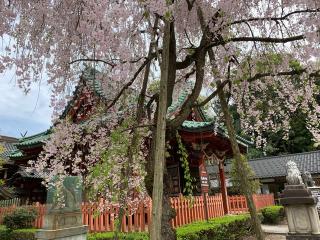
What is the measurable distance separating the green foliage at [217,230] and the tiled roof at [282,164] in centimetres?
1655

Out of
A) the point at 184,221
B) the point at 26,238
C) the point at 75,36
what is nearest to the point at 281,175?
the point at 184,221

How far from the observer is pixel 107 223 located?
8.81 metres

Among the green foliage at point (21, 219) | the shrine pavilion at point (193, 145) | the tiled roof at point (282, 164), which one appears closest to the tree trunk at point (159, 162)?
the shrine pavilion at point (193, 145)

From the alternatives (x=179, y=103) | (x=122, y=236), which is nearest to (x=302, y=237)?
(x=122, y=236)

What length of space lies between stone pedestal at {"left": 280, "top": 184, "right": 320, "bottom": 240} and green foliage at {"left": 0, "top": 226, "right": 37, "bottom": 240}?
8356 millimetres

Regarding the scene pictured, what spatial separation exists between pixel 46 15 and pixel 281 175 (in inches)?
1020

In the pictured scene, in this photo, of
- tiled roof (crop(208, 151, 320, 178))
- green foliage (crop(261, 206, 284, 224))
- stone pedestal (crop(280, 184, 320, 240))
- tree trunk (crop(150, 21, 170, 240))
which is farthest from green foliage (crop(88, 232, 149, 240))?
tiled roof (crop(208, 151, 320, 178))

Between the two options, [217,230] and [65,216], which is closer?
[65,216]

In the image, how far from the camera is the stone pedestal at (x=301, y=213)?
27.4 ft

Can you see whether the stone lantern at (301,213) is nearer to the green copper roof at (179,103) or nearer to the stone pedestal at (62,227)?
the green copper roof at (179,103)

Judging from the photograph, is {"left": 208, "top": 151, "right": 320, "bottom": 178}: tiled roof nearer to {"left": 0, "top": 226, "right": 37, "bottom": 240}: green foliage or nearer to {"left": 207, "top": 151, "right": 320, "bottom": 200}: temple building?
{"left": 207, "top": 151, "right": 320, "bottom": 200}: temple building

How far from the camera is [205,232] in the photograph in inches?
318

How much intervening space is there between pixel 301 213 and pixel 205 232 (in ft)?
9.37

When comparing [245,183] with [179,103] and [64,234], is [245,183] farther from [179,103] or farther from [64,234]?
[179,103]
